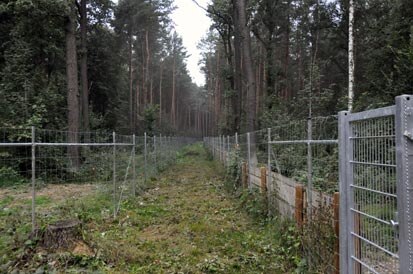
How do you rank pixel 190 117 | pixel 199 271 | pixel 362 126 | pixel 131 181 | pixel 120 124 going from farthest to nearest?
pixel 190 117
pixel 120 124
pixel 131 181
pixel 199 271
pixel 362 126

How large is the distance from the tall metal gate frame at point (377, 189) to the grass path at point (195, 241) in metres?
2.14

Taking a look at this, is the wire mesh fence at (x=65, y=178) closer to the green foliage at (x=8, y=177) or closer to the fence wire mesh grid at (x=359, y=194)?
the green foliage at (x=8, y=177)

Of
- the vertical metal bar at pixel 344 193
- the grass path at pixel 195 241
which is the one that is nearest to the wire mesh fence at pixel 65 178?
the grass path at pixel 195 241

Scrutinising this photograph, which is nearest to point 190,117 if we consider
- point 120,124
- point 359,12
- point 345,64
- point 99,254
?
point 120,124

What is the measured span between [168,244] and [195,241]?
0.46 meters

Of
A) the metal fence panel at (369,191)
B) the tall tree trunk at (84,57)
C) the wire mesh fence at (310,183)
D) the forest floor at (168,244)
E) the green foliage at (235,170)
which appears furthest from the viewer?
the tall tree trunk at (84,57)

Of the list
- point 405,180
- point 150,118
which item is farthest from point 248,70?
point 150,118

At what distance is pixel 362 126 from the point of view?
104 inches

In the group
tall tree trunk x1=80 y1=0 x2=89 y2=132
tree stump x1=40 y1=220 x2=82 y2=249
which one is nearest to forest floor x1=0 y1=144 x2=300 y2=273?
tree stump x1=40 y1=220 x2=82 y2=249

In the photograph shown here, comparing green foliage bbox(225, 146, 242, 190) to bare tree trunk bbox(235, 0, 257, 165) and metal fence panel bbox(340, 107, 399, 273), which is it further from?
metal fence panel bbox(340, 107, 399, 273)

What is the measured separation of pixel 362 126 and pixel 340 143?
308 millimetres

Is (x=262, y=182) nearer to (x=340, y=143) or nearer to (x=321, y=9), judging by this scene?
(x=340, y=143)

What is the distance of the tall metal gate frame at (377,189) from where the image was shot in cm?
193

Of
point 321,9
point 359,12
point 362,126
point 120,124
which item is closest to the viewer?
point 362,126
